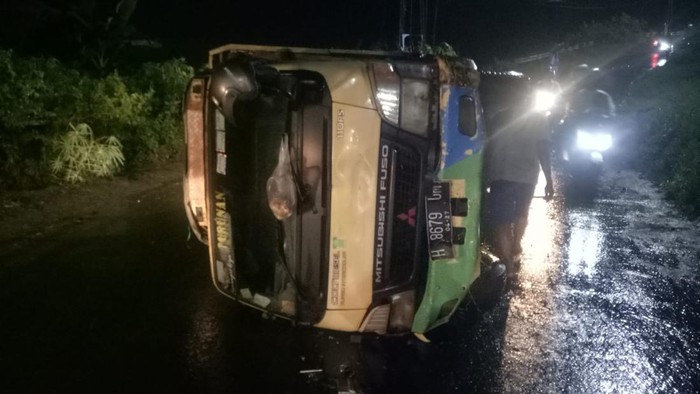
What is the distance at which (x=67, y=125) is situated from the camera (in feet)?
27.1

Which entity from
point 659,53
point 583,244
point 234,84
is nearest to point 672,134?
point 583,244

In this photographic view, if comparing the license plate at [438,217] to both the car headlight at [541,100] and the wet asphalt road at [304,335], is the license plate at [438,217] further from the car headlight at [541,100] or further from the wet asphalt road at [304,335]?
the car headlight at [541,100]

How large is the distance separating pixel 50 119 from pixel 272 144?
562 cm

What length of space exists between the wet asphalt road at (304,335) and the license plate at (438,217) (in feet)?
2.73

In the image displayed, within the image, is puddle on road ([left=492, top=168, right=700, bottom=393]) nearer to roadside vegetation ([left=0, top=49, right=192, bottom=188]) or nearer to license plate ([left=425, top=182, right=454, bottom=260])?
license plate ([left=425, top=182, right=454, bottom=260])

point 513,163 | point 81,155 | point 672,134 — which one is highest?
point 672,134

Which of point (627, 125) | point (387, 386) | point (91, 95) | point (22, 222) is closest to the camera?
point (387, 386)

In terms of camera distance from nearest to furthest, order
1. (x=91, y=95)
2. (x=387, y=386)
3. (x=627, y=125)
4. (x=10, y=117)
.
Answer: (x=387, y=386)
(x=10, y=117)
(x=91, y=95)
(x=627, y=125)

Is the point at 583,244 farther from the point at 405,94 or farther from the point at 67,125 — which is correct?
the point at 67,125

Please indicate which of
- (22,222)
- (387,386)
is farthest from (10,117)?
(387,386)

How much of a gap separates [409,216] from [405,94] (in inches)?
28.4

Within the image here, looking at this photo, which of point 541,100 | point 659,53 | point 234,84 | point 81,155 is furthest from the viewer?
point 659,53

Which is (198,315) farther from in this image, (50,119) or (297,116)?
(50,119)

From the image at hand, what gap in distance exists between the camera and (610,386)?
3.78 meters
